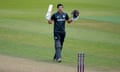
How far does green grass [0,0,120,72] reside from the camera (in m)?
19.5

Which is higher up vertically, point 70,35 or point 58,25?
point 58,25

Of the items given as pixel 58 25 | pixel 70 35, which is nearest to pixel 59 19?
pixel 58 25

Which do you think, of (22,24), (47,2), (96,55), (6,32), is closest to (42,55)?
(96,55)

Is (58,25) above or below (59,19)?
below

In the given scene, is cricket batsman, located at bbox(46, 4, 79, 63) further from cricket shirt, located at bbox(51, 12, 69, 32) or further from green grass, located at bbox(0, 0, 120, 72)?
green grass, located at bbox(0, 0, 120, 72)

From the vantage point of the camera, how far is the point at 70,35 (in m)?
25.7

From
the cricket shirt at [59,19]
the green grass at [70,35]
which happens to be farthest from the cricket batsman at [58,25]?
the green grass at [70,35]

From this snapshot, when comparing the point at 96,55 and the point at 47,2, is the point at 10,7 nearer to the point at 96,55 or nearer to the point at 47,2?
the point at 47,2

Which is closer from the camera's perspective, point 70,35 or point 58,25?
point 58,25

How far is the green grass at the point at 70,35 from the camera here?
64.1 ft

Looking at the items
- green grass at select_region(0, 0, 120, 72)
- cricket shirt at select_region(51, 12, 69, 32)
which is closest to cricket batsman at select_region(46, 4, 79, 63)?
cricket shirt at select_region(51, 12, 69, 32)

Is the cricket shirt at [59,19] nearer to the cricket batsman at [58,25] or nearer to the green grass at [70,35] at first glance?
the cricket batsman at [58,25]

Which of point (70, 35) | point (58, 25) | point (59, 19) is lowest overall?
point (70, 35)

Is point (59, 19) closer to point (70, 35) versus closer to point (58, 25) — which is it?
point (58, 25)
